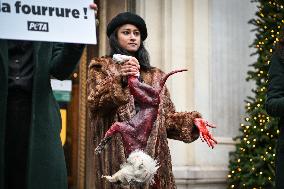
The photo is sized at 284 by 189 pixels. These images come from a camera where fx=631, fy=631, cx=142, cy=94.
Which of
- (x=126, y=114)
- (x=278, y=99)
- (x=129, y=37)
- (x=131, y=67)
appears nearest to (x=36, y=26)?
(x=131, y=67)

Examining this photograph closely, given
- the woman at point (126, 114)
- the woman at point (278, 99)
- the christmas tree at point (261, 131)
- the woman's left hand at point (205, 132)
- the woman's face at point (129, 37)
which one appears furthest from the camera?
the christmas tree at point (261, 131)

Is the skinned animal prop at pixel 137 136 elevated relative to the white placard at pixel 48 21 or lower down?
lower down

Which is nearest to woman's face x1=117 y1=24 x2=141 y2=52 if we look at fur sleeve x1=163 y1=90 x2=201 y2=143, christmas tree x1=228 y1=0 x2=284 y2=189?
fur sleeve x1=163 y1=90 x2=201 y2=143

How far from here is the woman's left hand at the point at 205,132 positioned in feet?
10.4

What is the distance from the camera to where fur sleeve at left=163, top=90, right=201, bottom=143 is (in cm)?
362

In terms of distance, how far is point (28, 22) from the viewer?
283cm

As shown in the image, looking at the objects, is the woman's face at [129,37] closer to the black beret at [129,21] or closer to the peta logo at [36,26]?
the black beret at [129,21]

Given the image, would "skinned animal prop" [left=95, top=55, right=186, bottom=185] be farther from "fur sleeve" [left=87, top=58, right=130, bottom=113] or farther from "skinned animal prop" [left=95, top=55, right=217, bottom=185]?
"fur sleeve" [left=87, top=58, right=130, bottom=113]

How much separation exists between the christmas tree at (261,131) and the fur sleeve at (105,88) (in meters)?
3.30

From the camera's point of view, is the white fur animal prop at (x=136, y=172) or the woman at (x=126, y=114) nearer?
the white fur animal prop at (x=136, y=172)

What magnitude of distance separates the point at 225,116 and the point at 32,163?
529 centimetres

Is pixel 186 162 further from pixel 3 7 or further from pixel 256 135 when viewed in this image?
pixel 3 7

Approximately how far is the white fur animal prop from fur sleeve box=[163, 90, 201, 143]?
33.1 inches

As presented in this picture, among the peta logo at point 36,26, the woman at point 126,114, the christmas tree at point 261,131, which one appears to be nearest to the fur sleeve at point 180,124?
the woman at point 126,114
